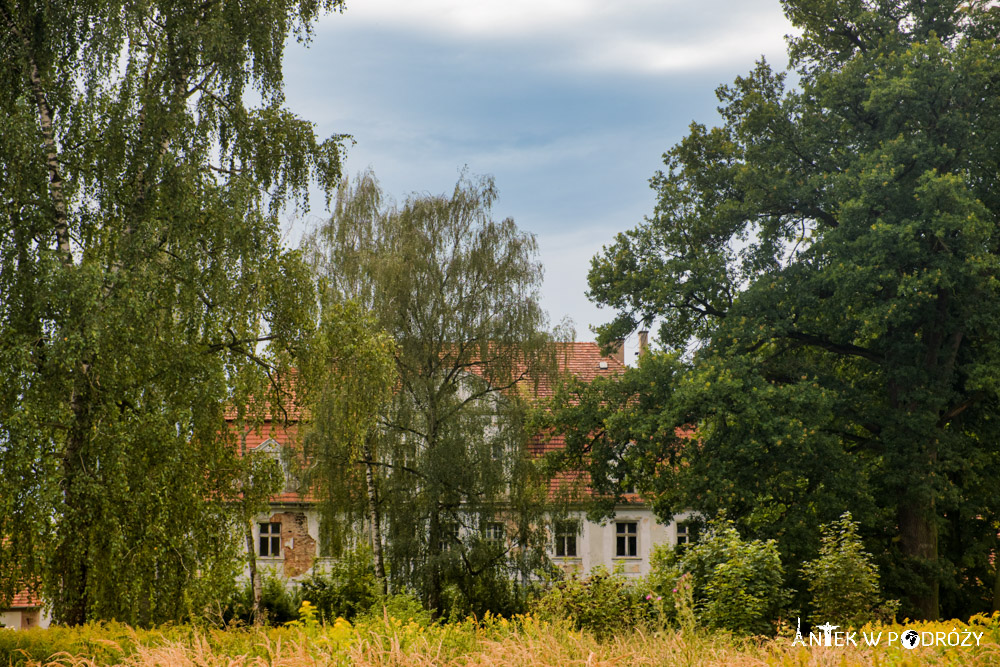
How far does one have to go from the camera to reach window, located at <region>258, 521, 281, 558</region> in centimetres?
3098

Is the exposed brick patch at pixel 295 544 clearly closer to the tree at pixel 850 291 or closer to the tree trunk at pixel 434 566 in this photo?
the tree trunk at pixel 434 566

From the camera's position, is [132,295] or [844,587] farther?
[844,587]

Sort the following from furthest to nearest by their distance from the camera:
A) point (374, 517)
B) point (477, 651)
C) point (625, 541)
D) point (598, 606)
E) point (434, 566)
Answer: point (625, 541) → point (374, 517) → point (434, 566) → point (598, 606) → point (477, 651)

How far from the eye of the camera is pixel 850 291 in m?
17.0

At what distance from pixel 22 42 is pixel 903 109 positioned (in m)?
15.3

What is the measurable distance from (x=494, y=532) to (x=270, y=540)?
1164cm

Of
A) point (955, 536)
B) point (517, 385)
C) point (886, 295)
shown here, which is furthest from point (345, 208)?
point (955, 536)

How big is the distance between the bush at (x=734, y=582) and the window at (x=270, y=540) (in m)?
20.2

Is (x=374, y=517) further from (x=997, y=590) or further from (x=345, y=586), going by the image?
(x=997, y=590)

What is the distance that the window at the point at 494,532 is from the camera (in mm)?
21916

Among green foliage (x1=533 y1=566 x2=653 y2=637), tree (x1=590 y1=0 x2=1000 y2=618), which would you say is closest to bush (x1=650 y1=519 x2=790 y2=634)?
green foliage (x1=533 y1=566 x2=653 y2=637)

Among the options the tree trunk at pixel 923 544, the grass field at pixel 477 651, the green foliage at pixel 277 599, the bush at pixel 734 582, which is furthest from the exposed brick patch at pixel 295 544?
the grass field at pixel 477 651

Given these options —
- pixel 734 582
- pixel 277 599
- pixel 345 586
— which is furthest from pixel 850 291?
pixel 277 599

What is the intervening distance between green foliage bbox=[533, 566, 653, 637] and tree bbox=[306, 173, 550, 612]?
7.07 metres
